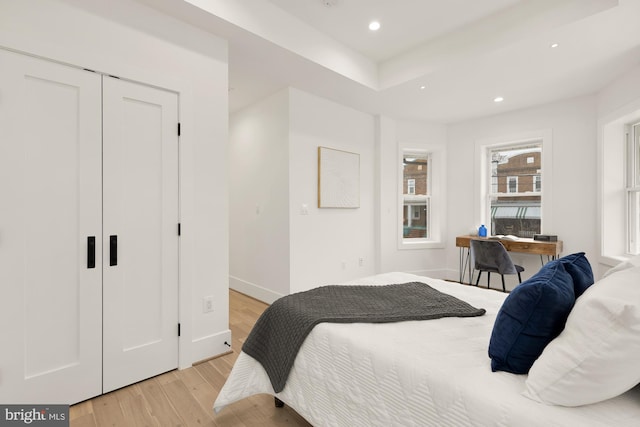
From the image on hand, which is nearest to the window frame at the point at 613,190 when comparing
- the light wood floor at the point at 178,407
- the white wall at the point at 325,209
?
the white wall at the point at 325,209

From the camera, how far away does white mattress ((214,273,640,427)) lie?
36.0 inches

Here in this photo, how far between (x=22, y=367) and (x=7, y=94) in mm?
1455

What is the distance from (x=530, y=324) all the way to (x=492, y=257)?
3040 mm

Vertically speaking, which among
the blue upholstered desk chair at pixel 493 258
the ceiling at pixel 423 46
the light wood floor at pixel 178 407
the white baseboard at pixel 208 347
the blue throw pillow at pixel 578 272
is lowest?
the light wood floor at pixel 178 407

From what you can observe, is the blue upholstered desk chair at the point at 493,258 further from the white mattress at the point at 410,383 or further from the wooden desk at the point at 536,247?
the white mattress at the point at 410,383

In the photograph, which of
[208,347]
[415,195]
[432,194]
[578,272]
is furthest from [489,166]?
[208,347]

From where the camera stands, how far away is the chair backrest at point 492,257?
3.68m

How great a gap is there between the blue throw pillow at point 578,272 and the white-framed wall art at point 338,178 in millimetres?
2665

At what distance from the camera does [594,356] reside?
87 centimetres

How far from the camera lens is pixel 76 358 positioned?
6.01 feet

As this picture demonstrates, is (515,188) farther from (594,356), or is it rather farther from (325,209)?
(594,356)

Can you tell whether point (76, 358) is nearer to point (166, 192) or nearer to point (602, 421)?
point (166, 192)

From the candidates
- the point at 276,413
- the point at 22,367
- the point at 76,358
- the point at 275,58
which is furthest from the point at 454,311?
the point at 275,58

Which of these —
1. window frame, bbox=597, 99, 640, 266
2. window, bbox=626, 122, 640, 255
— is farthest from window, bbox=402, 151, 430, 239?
window, bbox=626, 122, 640, 255
